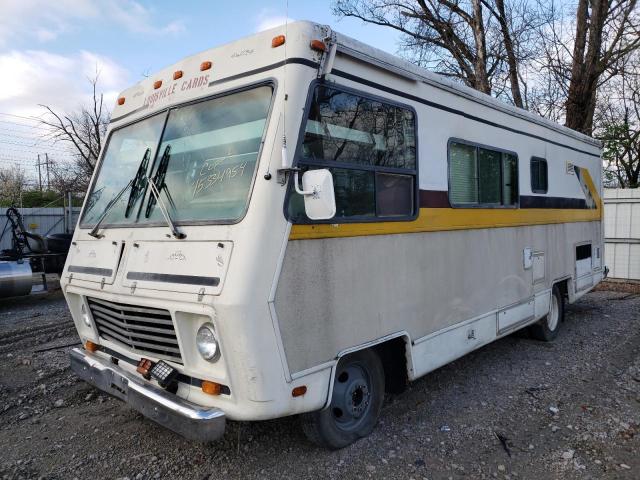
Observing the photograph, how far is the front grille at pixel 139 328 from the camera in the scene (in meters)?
3.12

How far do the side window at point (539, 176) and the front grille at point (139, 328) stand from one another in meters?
4.67

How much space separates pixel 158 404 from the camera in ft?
9.79

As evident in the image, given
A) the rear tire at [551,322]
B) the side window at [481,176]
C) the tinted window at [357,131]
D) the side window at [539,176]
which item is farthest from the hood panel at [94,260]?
the rear tire at [551,322]

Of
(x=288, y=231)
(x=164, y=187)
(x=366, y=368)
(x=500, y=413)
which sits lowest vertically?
(x=500, y=413)

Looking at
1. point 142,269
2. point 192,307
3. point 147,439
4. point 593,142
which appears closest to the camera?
point 192,307

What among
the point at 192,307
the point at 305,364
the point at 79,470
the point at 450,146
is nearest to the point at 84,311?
the point at 79,470

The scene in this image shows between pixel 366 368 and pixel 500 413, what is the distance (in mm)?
1478

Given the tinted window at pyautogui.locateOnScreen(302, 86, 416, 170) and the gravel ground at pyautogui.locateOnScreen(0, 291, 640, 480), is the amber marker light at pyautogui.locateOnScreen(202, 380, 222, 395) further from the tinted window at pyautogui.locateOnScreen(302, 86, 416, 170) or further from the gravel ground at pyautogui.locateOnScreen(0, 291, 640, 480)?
the tinted window at pyautogui.locateOnScreen(302, 86, 416, 170)

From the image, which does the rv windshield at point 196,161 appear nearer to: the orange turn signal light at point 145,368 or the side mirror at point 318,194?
the side mirror at point 318,194

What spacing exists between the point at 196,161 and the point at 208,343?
1259 mm

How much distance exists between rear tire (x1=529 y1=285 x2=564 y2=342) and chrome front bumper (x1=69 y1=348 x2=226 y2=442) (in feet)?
16.2

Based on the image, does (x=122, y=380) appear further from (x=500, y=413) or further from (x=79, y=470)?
(x=500, y=413)

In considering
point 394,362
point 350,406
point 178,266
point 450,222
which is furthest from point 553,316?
point 178,266

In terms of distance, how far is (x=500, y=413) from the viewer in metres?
4.29
